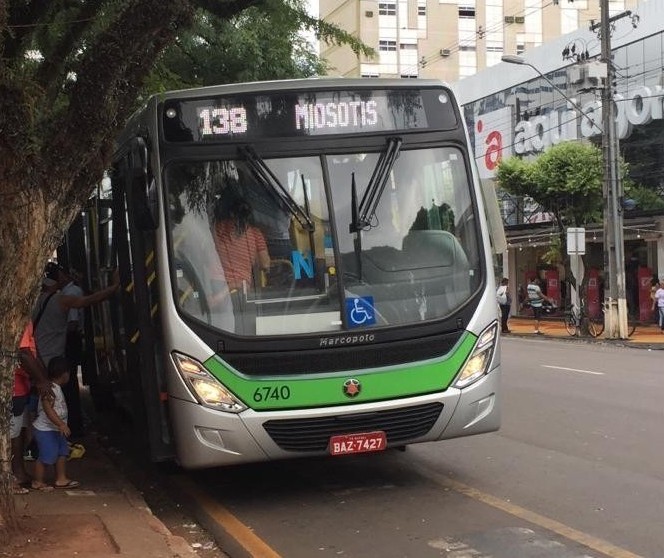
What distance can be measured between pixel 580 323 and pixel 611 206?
4.02m

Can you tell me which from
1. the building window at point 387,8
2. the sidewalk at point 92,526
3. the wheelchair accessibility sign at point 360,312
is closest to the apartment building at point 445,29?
the building window at point 387,8

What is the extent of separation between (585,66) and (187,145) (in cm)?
1862

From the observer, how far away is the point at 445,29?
6353 cm

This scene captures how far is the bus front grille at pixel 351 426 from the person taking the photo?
5.91 m

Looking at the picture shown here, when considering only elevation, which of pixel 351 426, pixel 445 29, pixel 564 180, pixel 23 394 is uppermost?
pixel 445 29

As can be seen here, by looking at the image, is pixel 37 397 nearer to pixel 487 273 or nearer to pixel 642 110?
pixel 487 273

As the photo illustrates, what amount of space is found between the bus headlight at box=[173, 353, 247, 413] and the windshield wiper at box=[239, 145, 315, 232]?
4.24 ft

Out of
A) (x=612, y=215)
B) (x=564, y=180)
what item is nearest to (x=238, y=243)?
(x=612, y=215)

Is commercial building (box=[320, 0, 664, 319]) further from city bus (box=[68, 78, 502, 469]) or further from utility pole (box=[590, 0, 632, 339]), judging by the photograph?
city bus (box=[68, 78, 502, 469])

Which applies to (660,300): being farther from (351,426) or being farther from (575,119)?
(351,426)

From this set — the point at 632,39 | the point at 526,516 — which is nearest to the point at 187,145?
the point at 526,516

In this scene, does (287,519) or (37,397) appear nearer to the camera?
(287,519)

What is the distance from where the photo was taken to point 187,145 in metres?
6.21

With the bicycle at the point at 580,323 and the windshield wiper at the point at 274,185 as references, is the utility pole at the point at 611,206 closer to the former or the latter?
the bicycle at the point at 580,323
